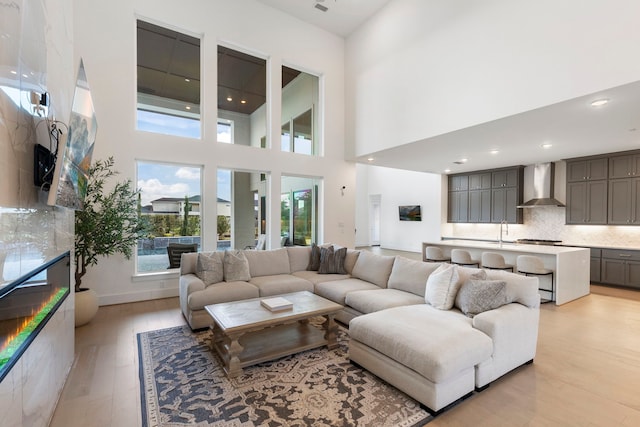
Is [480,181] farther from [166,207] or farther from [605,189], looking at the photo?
[166,207]

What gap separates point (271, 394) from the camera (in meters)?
2.36

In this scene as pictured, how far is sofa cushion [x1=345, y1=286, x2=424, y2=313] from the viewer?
3.27 metres

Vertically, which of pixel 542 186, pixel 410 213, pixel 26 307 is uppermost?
pixel 542 186

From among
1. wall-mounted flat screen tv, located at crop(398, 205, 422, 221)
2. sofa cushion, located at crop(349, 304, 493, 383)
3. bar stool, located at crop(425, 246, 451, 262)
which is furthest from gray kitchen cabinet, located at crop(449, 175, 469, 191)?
sofa cushion, located at crop(349, 304, 493, 383)

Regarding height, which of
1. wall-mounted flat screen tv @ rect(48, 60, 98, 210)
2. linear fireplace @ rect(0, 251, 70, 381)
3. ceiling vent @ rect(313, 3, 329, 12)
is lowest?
linear fireplace @ rect(0, 251, 70, 381)

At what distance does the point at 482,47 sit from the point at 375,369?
4.59 meters

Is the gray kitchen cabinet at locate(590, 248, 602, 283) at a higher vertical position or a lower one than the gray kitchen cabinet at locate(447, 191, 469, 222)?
lower

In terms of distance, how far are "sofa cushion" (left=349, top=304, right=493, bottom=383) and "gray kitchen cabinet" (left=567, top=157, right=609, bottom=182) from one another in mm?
6184

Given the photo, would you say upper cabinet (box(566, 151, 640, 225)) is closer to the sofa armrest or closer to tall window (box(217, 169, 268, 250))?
the sofa armrest

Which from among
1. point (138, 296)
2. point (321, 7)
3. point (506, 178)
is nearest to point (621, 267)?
point (506, 178)

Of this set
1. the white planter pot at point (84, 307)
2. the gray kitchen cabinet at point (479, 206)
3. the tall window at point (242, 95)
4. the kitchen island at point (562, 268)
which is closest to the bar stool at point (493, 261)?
the kitchen island at point (562, 268)

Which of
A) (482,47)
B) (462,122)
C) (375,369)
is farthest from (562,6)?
(375,369)

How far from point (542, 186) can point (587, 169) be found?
96 cm

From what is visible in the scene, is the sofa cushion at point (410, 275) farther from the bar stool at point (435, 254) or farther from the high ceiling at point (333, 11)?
the high ceiling at point (333, 11)
